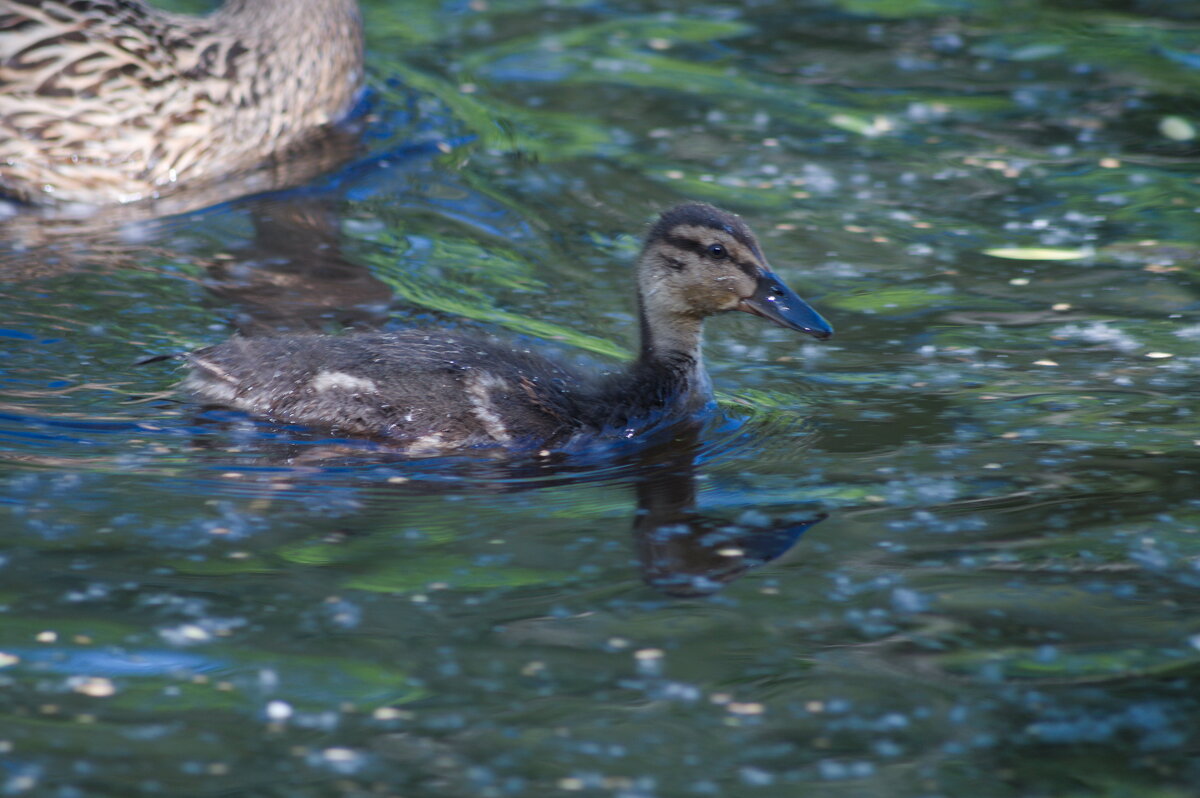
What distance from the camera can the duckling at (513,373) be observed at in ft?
20.9

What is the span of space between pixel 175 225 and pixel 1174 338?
496 cm

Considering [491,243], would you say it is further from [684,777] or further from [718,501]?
[684,777]

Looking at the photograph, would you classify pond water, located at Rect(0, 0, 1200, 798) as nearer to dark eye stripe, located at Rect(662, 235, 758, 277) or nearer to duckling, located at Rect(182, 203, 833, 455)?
duckling, located at Rect(182, 203, 833, 455)

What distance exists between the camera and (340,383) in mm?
6402

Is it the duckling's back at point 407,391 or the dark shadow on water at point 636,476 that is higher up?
the duckling's back at point 407,391

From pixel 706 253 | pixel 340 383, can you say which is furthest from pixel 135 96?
pixel 706 253

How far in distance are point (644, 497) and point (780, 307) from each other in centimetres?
120

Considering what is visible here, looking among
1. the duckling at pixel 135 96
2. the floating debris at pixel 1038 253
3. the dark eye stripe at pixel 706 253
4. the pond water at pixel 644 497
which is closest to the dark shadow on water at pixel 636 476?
the pond water at pixel 644 497

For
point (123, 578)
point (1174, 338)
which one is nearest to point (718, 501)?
point (123, 578)

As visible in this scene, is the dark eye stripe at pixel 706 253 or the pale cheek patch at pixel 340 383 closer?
the pale cheek patch at pixel 340 383

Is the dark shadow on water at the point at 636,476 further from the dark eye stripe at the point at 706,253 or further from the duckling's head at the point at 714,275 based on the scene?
the dark eye stripe at the point at 706,253

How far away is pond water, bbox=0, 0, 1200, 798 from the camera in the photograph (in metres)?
4.55

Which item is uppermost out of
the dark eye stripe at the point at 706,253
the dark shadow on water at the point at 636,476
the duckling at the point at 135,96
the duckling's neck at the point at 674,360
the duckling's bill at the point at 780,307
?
the duckling at the point at 135,96

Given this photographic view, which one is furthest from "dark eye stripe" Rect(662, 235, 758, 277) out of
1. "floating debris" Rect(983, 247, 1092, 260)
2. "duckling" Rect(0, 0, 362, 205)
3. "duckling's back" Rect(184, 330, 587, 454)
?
"duckling" Rect(0, 0, 362, 205)
